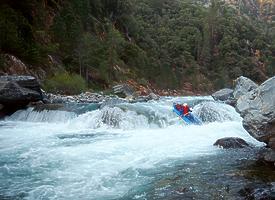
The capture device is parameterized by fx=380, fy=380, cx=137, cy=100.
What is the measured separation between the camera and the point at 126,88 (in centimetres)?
3247

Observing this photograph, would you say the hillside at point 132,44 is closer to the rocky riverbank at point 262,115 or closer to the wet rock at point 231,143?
the wet rock at point 231,143

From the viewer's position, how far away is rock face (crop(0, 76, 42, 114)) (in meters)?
18.9

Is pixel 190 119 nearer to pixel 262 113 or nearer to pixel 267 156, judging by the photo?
pixel 262 113

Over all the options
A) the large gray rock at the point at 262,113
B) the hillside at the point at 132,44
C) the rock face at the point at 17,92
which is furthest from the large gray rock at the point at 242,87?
the large gray rock at the point at 262,113

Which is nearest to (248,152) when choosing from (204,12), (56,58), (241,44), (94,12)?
(56,58)

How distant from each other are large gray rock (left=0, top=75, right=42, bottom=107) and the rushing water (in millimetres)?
772

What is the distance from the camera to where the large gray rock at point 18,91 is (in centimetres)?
1892

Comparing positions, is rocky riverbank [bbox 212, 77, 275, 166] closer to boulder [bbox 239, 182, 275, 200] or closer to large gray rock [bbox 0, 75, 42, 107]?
boulder [bbox 239, 182, 275, 200]

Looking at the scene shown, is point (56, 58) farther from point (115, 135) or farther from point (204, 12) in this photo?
point (204, 12)

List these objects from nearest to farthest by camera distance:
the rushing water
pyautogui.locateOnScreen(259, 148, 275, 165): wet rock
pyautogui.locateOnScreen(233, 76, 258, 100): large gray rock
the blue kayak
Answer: the rushing water, pyautogui.locateOnScreen(259, 148, 275, 165): wet rock, the blue kayak, pyautogui.locateOnScreen(233, 76, 258, 100): large gray rock

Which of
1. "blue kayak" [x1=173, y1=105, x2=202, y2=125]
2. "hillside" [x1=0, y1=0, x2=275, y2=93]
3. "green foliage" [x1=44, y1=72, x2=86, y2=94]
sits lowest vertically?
"blue kayak" [x1=173, y1=105, x2=202, y2=125]

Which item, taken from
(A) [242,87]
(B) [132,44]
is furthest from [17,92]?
(B) [132,44]

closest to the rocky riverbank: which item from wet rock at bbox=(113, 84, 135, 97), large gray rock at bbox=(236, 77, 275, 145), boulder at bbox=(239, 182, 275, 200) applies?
large gray rock at bbox=(236, 77, 275, 145)

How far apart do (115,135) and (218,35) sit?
61.7 metres
